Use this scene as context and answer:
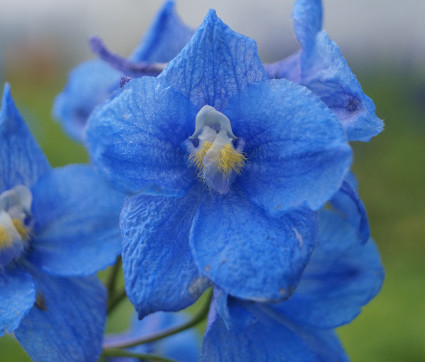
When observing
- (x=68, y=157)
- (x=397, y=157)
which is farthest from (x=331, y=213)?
(x=397, y=157)

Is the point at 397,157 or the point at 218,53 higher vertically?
the point at 218,53

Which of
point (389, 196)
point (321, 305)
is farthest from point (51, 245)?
point (389, 196)

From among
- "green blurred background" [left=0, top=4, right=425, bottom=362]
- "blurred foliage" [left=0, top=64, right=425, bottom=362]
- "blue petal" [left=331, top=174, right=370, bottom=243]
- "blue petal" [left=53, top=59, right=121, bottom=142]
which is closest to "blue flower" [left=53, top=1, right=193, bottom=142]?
"blue petal" [left=53, top=59, right=121, bottom=142]

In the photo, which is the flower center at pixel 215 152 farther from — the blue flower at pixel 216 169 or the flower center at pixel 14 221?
the flower center at pixel 14 221

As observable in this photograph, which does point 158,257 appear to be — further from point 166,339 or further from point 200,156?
point 166,339

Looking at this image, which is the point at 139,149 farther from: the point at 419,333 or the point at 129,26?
the point at 129,26

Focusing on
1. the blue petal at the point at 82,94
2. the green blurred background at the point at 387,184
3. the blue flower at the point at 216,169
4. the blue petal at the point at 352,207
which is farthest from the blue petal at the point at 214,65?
the green blurred background at the point at 387,184
